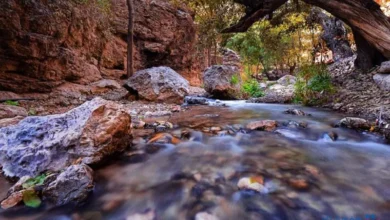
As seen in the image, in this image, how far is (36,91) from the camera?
6.75 metres

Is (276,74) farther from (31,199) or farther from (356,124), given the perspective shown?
(31,199)

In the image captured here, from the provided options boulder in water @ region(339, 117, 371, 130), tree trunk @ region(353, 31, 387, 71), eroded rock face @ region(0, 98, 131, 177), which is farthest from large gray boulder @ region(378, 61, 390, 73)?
eroded rock face @ region(0, 98, 131, 177)

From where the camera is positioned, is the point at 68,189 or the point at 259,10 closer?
the point at 68,189

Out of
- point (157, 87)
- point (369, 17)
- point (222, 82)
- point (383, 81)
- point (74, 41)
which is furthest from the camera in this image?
point (222, 82)

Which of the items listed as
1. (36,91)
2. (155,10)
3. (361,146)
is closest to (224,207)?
(361,146)

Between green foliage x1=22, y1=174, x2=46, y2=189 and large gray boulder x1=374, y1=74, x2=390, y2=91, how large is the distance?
20.6 ft

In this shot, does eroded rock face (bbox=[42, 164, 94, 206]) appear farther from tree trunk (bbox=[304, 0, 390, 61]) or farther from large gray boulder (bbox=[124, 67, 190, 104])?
tree trunk (bbox=[304, 0, 390, 61])

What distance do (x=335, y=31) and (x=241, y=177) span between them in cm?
936

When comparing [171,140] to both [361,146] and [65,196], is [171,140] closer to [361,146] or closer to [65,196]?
[65,196]

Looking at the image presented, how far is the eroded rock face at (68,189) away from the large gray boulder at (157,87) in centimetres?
531

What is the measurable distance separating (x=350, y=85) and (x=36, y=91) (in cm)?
896

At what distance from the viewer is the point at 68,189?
1.78 meters

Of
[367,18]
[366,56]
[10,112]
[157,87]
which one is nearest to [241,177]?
[10,112]

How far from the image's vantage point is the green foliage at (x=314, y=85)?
20.7ft
